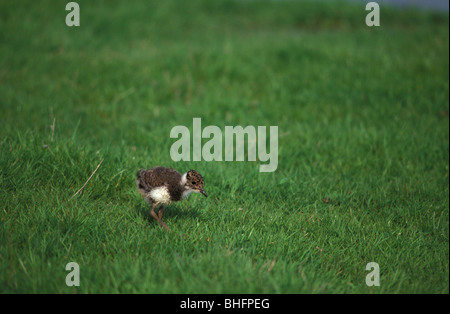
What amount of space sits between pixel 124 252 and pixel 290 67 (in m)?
6.81

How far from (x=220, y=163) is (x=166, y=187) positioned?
1.72m

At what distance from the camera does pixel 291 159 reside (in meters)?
6.20

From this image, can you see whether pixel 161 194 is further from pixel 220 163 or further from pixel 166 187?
pixel 220 163

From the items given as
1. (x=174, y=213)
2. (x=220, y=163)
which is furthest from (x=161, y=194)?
(x=220, y=163)

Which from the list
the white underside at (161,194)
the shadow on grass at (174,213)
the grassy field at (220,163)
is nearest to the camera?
the grassy field at (220,163)

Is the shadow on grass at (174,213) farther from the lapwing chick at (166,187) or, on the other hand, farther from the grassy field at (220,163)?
the lapwing chick at (166,187)

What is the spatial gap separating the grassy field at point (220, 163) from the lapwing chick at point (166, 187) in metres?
0.26

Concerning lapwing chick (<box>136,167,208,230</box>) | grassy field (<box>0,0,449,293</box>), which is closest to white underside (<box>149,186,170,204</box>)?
lapwing chick (<box>136,167,208,230</box>)

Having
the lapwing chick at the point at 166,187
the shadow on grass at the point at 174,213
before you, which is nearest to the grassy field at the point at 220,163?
the shadow on grass at the point at 174,213

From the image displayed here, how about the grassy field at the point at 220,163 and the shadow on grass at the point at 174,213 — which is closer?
the grassy field at the point at 220,163

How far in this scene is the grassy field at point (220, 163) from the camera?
3.60 metres

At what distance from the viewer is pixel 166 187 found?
13.5 feet

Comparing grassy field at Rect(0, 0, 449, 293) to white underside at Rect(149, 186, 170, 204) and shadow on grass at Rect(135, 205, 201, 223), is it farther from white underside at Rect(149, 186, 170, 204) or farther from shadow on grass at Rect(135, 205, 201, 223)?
white underside at Rect(149, 186, 170, 204)

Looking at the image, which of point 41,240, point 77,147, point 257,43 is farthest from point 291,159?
point 257,43
